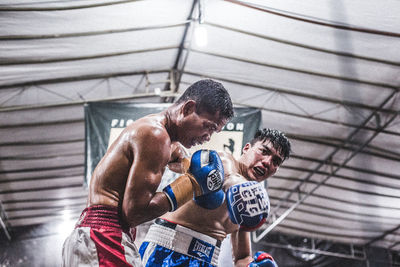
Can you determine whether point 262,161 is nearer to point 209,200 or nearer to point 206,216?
point 206,216

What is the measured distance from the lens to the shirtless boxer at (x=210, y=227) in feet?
7.33

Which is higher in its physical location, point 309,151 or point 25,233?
point 309,151

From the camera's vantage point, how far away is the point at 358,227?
1213 centimetres

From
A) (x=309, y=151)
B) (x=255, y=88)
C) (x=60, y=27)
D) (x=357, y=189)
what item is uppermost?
(x=60, y=27)

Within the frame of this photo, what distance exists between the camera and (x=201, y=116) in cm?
202

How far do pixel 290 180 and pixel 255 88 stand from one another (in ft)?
12.9

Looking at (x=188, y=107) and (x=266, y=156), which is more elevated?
(x=188, y=107)

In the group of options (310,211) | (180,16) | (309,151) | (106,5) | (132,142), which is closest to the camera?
(132,142)

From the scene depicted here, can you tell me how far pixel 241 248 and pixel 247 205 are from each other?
668mm

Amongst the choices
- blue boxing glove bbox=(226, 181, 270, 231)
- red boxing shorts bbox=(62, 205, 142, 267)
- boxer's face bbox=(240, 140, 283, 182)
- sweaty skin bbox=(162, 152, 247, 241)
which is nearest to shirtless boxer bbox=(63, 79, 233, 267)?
red boxing shorts bbox=(62, 205, 142, 267)

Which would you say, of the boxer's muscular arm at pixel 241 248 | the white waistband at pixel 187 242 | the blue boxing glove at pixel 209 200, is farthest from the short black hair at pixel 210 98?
the boxer's muscular arm at pixel 241 248

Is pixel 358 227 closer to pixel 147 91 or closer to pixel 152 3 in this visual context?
pixel 147 91

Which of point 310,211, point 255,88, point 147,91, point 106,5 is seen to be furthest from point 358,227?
point 106,5

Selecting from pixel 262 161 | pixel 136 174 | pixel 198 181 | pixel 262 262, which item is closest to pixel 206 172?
pixel 198 181
